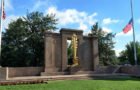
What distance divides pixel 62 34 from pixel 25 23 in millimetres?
10696

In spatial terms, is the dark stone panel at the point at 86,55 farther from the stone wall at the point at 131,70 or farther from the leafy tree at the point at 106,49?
the leafy tree at the point at 106,49

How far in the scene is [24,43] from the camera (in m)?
24.0

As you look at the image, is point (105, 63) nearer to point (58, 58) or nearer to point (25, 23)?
point (58, 58)

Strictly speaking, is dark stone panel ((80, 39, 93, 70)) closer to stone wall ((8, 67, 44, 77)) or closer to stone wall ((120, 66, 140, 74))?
stone wall ((120, 66, 140, 74))

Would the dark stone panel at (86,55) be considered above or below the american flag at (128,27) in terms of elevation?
below

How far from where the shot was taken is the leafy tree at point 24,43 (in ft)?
77.0

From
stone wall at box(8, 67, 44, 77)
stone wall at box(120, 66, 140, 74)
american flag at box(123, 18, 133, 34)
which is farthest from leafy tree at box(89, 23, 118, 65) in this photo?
stone wall at box(8, 67, 44, 77)

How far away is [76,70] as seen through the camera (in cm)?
1702

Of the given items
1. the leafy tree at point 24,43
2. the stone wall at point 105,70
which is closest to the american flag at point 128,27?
the stone wall at point 105,70

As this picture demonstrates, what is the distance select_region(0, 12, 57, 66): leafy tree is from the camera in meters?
23.5

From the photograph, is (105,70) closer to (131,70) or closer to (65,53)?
(131,70)

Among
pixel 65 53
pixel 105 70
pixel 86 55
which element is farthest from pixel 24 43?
pixel 105 70

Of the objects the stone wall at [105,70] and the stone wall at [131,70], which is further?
the stone wall at [105,70]

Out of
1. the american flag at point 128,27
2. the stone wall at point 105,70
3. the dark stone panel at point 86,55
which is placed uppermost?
the american flag at point 128,27
